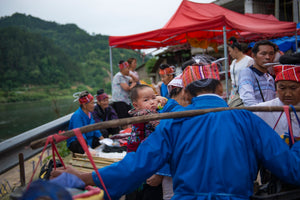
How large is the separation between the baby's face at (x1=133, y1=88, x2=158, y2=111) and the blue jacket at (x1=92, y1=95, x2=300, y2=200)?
106 cm

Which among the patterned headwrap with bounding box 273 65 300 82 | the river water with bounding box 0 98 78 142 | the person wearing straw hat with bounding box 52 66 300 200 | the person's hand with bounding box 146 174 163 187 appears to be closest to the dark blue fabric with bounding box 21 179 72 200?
the person wearing straw hat with bounding box 52 66 300 200

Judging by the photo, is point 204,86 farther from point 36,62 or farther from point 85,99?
point 36,62

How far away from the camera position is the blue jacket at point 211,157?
114cm

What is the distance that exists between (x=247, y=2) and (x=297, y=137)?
48.5 feet

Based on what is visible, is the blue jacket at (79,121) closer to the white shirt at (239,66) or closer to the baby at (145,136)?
the baby at (145,136)

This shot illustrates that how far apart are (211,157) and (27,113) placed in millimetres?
8364

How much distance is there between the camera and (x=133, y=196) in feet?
7.97

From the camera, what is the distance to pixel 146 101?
2.38 meters

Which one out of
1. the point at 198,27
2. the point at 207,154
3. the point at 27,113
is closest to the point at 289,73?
the point at 207,154

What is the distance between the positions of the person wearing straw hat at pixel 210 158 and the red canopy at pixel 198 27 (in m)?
4.87

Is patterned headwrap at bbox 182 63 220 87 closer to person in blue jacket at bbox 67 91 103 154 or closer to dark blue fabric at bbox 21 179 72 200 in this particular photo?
dark blue fabric at bbox 21 179 72 200

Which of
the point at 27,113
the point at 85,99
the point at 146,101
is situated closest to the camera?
the point at 146,101

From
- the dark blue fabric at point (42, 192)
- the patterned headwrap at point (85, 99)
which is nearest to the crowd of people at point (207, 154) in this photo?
the dark blue fabric at point (42, 192)

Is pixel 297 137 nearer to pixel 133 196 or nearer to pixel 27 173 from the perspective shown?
pixel 133 196
